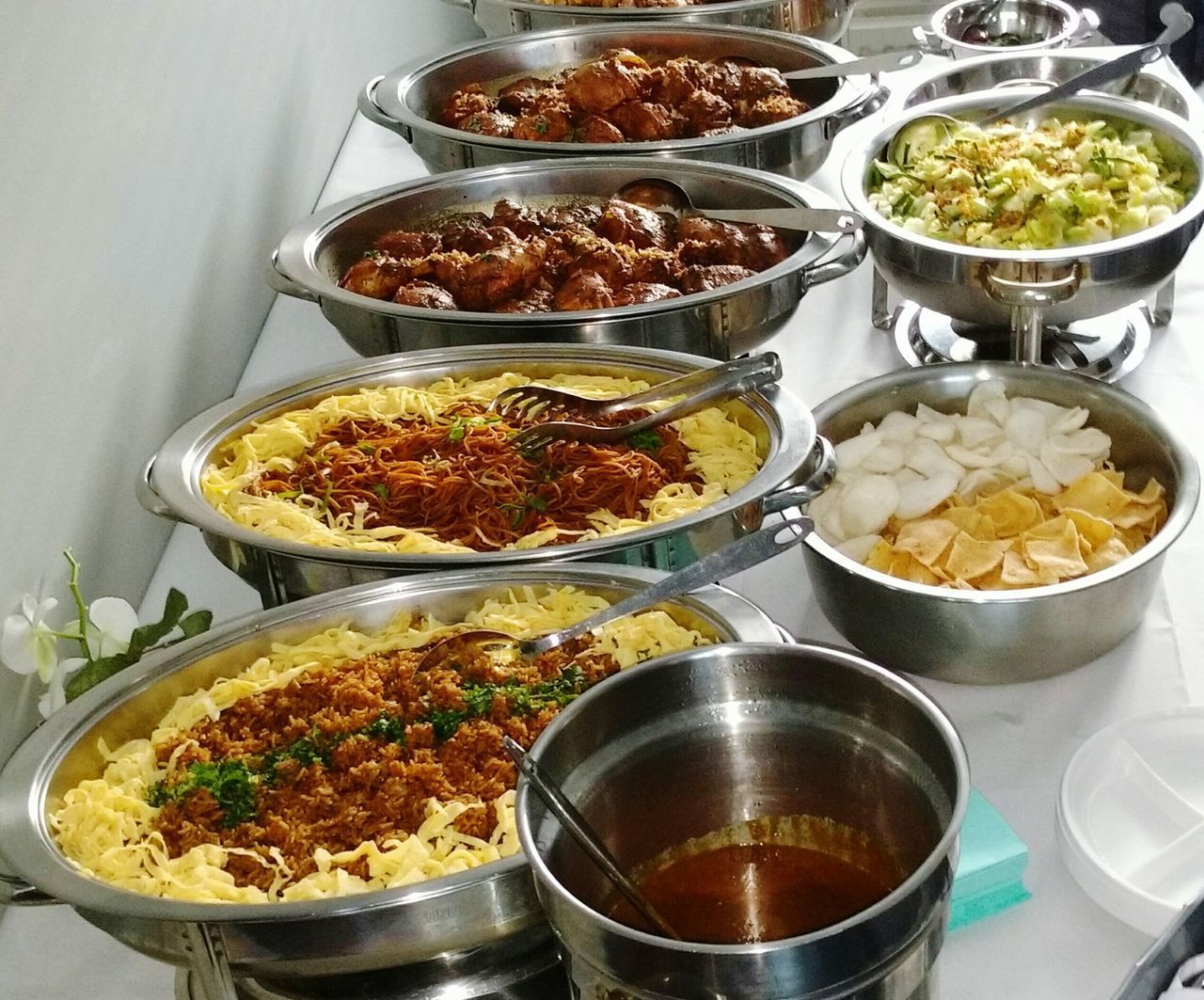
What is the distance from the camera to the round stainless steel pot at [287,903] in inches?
37.1

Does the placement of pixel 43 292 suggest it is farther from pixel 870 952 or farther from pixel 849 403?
pixel 870 952

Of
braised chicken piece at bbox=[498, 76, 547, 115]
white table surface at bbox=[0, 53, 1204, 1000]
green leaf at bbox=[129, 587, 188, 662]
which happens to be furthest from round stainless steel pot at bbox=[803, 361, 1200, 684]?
braised chicken piece at bbox=[498, 76, 547, 115]

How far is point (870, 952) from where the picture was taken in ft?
2.51

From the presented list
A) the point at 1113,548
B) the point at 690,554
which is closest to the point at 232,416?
the point at 690,554

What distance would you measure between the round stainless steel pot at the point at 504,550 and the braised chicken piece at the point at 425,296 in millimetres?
144

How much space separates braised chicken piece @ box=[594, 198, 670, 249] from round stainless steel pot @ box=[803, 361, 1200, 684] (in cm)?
70

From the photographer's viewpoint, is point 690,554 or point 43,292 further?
point 43,292

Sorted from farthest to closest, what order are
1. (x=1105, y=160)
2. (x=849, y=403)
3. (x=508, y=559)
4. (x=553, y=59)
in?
(x=553, y=59), (x=1105, y=160), (x=849, y=403), (x=508, y=559)

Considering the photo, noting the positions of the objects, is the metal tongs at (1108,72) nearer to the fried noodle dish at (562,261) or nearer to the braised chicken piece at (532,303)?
the fried noodle dish at (562,261)

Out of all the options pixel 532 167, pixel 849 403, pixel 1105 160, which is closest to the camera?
pixel 849 403

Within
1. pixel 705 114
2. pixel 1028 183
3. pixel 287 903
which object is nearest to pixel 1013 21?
pixel 705 114

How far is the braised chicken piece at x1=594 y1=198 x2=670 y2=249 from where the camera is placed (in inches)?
77.5

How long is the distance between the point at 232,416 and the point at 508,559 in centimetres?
48

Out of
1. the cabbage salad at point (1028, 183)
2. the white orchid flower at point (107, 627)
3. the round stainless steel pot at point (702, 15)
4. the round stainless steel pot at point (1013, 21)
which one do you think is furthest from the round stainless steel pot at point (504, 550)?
the round stainless steel pot at point (1013, 21)
